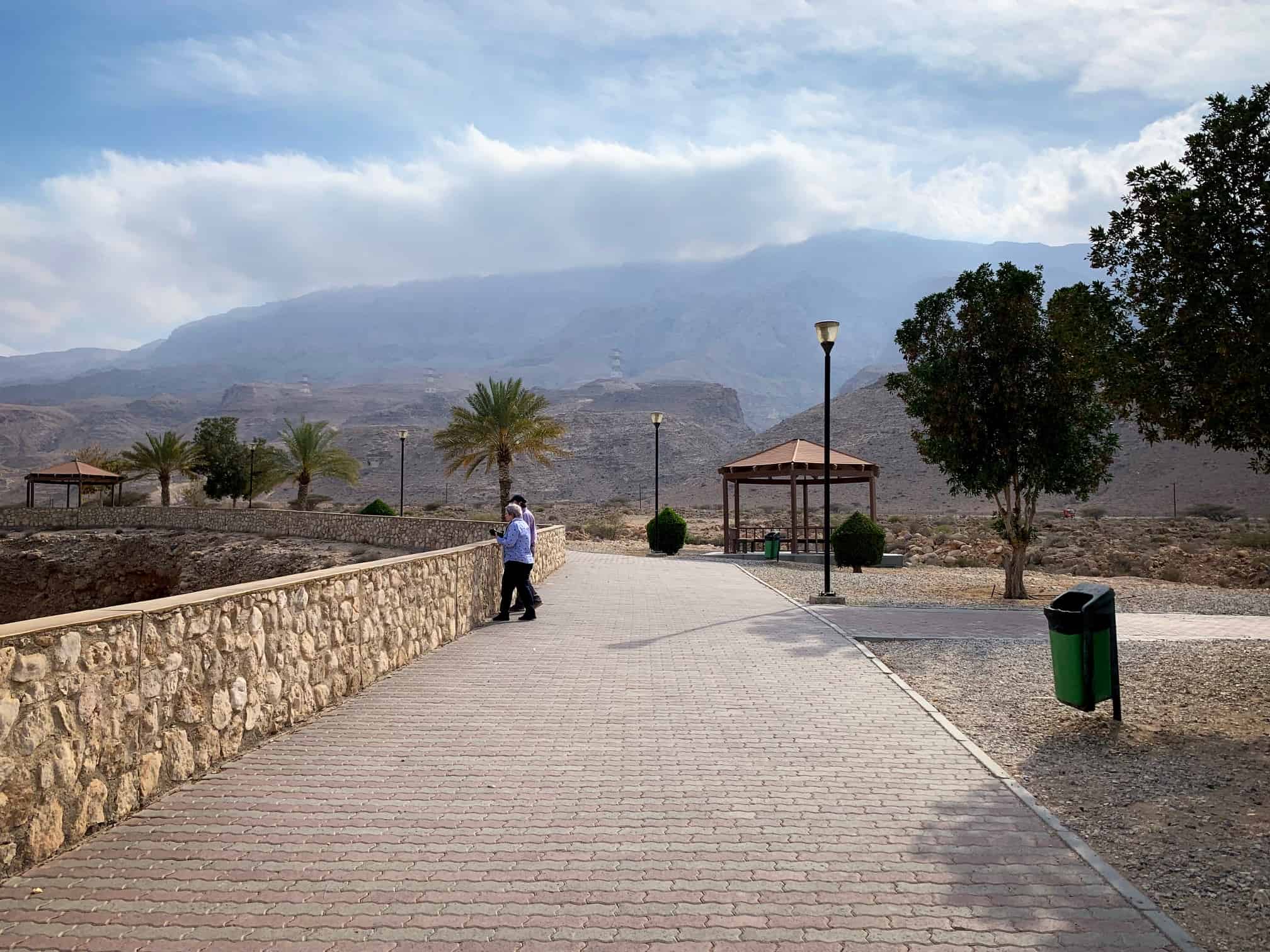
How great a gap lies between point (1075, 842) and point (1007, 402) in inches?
525

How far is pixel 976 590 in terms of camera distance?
1903 centimetres

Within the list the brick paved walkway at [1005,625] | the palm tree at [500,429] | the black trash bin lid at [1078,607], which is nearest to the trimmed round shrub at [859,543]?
the brick paved walkway at [1005,625]

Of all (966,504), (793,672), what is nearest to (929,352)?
(793,672)

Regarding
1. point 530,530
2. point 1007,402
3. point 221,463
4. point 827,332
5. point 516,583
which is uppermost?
point 827,332

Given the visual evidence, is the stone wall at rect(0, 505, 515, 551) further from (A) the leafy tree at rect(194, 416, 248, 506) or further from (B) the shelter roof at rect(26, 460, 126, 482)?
(A) the leafy tree at rect(194, 416, 248, 506)

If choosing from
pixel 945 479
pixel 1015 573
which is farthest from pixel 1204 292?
pixel 945 479

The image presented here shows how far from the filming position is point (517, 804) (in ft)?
15.6

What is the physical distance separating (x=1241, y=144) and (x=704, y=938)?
881 centimetres

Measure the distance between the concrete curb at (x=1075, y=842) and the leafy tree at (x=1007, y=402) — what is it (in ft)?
32.8

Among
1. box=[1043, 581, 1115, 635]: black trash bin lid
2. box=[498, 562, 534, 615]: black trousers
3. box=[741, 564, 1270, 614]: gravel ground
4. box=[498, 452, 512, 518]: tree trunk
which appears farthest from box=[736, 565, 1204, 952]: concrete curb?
box=[498, 452, 512, 518]: tree trunk

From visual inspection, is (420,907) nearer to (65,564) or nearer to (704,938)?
(704,938)

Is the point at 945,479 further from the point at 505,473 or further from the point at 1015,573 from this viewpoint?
the point at 1015,573

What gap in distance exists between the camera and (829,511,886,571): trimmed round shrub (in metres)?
24.2

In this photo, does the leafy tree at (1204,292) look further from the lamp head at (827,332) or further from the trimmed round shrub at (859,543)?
the trimmed round shrub at (859,543)
